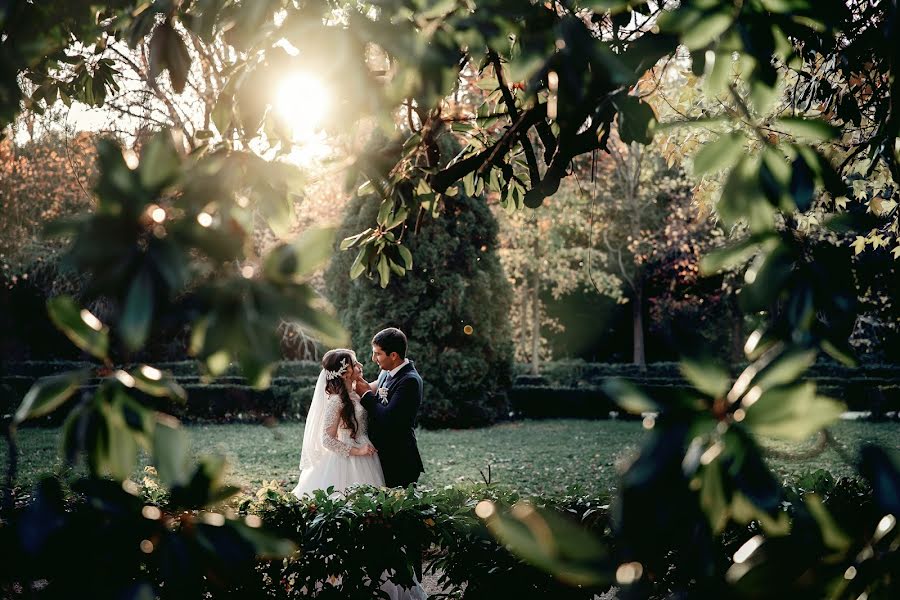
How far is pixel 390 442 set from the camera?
5727mm

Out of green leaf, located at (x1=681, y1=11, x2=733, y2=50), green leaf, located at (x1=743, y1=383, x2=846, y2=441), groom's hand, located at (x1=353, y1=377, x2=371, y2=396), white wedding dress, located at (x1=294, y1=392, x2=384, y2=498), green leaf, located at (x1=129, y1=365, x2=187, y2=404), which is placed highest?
green leaf, located at (x1=681, y1=11, x2=733, y2=50)

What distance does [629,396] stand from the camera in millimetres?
835

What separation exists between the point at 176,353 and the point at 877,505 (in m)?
27.2

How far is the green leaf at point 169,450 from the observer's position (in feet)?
2.80

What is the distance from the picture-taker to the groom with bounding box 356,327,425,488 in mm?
5668

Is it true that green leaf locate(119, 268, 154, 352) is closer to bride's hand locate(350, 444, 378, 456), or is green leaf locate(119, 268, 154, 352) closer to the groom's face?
bride's hand locate(350, 444, 378, 456)

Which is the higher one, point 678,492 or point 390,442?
point 678,492

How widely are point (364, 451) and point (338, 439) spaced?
0.75 feet

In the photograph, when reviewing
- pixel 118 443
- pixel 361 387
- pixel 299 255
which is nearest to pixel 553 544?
pixel 299 255

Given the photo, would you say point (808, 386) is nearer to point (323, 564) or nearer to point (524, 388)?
point (323, 564)

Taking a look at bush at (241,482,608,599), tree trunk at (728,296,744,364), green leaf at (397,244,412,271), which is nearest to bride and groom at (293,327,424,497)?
bush at (241,482,608,599)

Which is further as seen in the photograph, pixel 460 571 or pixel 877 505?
pixel 460 571

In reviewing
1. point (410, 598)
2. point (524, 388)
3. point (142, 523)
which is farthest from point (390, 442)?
point (524, 388)

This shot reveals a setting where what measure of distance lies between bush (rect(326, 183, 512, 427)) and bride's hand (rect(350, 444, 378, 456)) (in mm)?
8761
